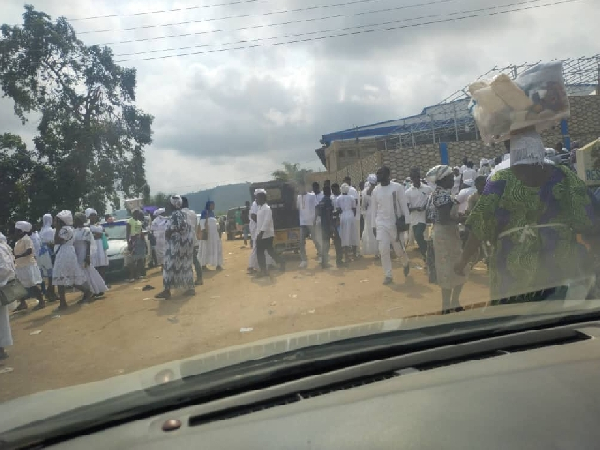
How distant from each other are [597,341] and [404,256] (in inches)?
251

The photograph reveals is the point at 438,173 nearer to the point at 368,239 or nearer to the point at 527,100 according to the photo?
the point at 527,100

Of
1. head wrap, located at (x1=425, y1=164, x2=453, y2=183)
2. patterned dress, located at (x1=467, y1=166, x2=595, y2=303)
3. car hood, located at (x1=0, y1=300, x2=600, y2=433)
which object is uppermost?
head wrap, located at (x1=425, y1=164, x2=453, y2=183)

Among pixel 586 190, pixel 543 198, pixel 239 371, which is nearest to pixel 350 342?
pixel 239 371

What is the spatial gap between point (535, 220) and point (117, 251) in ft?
38.3

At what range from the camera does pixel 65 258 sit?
8930mm

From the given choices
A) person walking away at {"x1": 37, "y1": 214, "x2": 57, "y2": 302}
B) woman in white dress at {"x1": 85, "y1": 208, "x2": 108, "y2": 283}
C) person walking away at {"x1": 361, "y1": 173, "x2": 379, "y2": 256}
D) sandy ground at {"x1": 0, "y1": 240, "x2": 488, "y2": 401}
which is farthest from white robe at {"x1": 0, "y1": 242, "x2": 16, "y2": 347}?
person walking away at {"x1": 361, "y1": 173, "x2": 379, "y2": 256}

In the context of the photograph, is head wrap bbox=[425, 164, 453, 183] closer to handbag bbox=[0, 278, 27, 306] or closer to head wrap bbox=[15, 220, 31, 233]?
handbag bbox=[0, 278, 27, 306]

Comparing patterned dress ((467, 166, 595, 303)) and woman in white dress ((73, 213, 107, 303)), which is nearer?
patterned dress ((467, 166, 595, 303))

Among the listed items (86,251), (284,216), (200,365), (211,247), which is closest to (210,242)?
(211,247)

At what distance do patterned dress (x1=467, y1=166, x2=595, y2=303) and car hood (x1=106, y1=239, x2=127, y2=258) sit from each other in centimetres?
1138

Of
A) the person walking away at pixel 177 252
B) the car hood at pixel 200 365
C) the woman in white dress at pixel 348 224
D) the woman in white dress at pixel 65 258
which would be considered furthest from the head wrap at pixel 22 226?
the car hood at pixel 200 365

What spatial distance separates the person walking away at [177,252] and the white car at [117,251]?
4.40 meters

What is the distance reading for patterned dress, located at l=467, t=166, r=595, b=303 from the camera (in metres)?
3.19

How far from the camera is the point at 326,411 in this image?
1.65 metres
